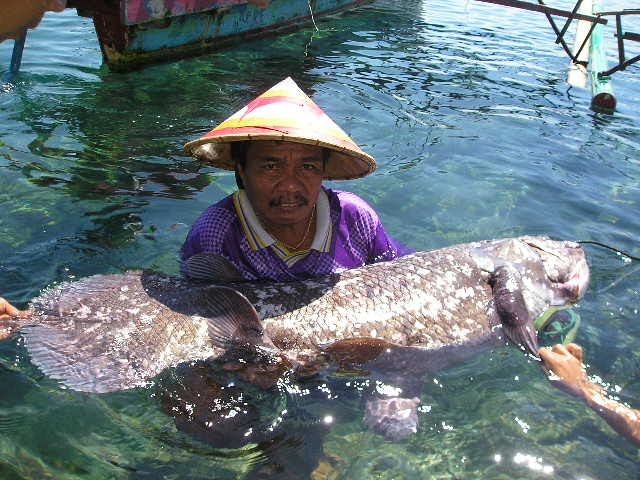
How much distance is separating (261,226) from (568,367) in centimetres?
180

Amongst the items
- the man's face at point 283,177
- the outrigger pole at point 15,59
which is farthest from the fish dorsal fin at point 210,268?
the outrigger pole at point 15,59

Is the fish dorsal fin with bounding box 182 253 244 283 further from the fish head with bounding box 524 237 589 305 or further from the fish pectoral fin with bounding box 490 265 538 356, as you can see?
the fish head with bounding box 524 237 589 305

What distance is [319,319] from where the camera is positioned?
3.03 metres

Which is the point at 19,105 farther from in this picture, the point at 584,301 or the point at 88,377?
the point at 584,301

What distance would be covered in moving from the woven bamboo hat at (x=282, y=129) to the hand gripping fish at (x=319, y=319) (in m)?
0.72

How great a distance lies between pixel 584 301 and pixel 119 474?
10.8ft

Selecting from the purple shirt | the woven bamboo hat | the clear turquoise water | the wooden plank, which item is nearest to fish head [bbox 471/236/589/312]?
the clear turquoise water

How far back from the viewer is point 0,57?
29.1 feet

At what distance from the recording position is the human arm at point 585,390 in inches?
120

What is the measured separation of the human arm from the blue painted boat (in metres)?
6.12

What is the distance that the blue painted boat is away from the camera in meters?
8.36

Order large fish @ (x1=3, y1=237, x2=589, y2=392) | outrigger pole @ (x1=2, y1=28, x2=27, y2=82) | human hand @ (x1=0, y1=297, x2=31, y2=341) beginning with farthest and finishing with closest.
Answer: outrigger pole @ (x1=2, y1=28, x2=27, y2=82), human hand @ (x1=0, y1=297, x2=31, y2=341), large fish @ (x1=3, y1=237, x2=589, y2=392)

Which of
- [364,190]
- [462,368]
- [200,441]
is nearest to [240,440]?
[200,441]

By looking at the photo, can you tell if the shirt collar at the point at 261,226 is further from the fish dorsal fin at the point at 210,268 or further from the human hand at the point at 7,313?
the human hand at the point at 7,313
